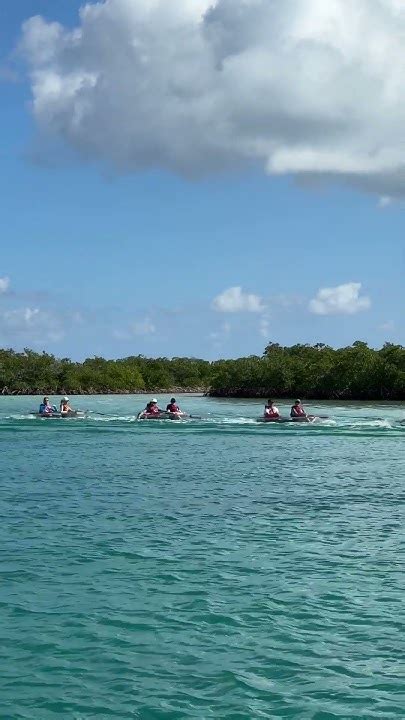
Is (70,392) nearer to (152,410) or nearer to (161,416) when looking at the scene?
(152,410)

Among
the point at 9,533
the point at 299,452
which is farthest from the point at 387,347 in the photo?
the point at 9,533

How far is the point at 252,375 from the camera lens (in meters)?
104

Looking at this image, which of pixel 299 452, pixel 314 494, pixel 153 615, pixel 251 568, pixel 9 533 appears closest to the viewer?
pixel 153 615

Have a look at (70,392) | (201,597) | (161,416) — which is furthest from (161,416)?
(70,392)

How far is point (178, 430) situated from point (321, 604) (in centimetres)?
3298

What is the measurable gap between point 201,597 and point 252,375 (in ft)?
300

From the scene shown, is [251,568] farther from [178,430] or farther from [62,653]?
[178,430]

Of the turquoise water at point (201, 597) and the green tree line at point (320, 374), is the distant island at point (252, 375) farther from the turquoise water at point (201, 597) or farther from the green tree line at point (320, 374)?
the turquoise water at point (201, 597)

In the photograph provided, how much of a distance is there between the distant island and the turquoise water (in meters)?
65.8

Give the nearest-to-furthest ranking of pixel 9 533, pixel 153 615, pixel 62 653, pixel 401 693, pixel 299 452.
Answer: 1. pixel 401 693
2. pixel 62 653
3. pixel 153 615
4. pixel 9 533
5. pixel 299 452

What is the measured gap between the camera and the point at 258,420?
47.6 meters

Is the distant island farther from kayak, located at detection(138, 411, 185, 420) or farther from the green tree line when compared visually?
kayak, located at detection(138, 411, 185, 420)

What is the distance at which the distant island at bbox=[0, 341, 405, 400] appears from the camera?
91000mm

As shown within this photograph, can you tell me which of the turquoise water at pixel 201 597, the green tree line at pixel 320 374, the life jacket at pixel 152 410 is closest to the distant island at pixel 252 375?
the green tree line at pixel 320 374
